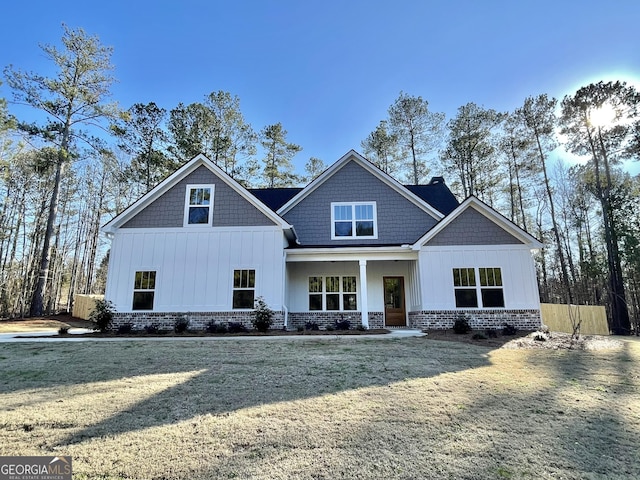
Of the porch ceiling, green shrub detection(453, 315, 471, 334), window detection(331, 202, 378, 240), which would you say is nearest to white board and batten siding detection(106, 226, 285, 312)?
the porch ceiling

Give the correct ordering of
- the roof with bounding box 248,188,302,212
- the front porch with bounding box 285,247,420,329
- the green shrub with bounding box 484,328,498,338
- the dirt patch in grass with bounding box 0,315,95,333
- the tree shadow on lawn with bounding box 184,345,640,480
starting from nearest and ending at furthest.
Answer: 1. the tree shadow on lawn with bounding box 184,345,640,480
2. the green shrub with bounding box 484,328,498,338
3. the dirt patch in grass with bounding box 0,315,95,333
4. the front porch with bounding box 285,247,420,329
5. the roof with bounding box 248,188,302,212

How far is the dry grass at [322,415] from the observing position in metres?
3.05

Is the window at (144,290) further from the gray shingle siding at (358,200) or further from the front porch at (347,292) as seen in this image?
the gray shingle siding at (358,200)

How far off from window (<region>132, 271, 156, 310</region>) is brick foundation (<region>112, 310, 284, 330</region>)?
29 cm

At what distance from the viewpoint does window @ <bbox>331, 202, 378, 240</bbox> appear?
14.8 metres

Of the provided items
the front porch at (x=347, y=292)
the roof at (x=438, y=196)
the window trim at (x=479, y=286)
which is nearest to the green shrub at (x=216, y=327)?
the front porch at (x=347, y=292)

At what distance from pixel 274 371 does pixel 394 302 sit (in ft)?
30.5

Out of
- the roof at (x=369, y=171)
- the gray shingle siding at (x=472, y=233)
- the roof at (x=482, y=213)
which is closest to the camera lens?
the roof at (x=482, y=213)

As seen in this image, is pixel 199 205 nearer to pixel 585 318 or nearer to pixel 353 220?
pixel 353 220

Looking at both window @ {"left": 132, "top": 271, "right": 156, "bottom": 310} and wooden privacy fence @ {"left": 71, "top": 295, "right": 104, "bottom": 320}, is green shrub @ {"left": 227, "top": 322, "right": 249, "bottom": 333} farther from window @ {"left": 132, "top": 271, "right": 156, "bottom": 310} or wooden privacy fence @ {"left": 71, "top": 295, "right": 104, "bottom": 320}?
wooden privacy fence @ {"left": 71, "top": 295, "right": 104, "bottom": 320}

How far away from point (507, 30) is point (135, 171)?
23.2 meters

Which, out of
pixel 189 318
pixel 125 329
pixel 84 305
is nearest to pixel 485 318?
pixel 189 318

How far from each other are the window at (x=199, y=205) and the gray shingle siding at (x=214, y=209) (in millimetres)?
157

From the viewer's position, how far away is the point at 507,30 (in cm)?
1208
